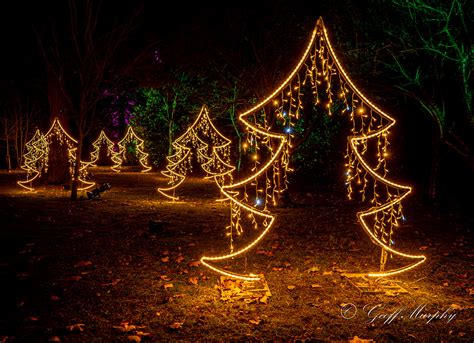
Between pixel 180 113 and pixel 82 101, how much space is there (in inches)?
797

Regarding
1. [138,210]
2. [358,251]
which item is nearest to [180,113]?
[138,210]

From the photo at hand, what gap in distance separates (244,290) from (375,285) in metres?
2.03

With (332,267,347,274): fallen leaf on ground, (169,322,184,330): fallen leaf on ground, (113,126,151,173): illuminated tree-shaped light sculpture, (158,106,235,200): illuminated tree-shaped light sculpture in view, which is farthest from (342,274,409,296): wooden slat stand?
(113,126,151,173): illuminated tree-shaped light sculpture

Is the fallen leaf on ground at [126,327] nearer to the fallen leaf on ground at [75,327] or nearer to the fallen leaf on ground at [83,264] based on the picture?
the fallen leaf on ground at [75,327]

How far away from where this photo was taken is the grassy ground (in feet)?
14.7

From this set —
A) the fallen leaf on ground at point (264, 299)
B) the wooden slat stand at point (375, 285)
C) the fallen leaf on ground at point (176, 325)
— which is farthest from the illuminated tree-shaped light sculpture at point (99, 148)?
the fallen leaf on ground at point (176, 325)

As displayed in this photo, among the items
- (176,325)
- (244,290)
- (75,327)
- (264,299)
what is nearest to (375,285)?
(264,299)

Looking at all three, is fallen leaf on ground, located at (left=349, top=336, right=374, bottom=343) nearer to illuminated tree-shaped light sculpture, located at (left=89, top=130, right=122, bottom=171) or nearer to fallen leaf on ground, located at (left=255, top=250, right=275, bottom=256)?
fallen leaf on ground, located at (left=255, top=250, right=275, bottom=256)

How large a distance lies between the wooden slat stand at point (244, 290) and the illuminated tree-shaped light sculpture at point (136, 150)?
2907 centimetres

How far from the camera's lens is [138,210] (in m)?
13.0

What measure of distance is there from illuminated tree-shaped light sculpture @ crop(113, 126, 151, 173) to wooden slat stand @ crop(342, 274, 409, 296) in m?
29.4

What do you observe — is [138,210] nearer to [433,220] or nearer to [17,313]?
[17,313]

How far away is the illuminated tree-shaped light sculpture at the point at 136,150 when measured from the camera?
1439 inches

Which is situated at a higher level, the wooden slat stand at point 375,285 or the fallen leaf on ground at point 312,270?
the wooden slat stand at point 375,285
